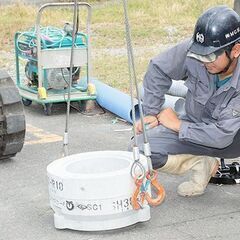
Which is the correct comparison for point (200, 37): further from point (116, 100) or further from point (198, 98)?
point (116, 100)

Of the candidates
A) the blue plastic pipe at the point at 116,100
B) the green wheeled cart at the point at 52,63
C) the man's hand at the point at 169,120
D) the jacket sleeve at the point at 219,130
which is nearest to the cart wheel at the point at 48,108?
the green wheeled cart at the point at 52,63

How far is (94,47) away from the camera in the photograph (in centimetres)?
1123

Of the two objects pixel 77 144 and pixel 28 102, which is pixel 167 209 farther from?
pixel 28 102

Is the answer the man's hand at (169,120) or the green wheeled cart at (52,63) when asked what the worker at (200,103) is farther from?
the green wheeled cart at (52,63)

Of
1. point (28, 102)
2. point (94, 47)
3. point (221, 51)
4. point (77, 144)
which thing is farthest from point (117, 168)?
point (94, 47)

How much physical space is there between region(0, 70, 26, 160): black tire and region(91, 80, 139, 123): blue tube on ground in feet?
4.72

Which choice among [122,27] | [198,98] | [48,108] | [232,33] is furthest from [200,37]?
[122,27]

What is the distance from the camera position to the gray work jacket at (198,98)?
12.2 ft

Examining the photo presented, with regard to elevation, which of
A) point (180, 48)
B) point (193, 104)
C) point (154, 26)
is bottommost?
point (154, 26)

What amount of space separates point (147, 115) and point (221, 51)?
648 mm

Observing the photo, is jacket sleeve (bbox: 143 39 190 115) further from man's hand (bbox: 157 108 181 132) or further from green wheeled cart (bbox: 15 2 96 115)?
green wheeled cart (bbox: 15 2 96 115)

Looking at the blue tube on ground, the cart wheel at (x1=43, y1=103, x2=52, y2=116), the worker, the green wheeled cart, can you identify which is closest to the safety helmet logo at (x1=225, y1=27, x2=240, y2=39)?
the worker

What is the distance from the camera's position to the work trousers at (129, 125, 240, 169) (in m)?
3.90

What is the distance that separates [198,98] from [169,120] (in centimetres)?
21
